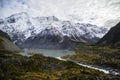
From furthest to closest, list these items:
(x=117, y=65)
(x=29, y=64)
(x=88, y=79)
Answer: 1. (x=117, y=65)
2. (x=29, y=64)
3. (x=88, y=79)

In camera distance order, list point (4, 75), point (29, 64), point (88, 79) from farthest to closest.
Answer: point (29, 64), point (88, 79), point (4, 75)

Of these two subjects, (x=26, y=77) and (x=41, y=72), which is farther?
(x=41, y=72)

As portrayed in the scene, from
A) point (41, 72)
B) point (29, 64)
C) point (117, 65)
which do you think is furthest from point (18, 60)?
point (117, 65)

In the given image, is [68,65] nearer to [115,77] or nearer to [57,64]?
[57,64]

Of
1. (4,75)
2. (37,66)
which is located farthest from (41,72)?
(4,75)

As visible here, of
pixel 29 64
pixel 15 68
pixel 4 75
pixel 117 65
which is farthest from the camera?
pixel 117 65

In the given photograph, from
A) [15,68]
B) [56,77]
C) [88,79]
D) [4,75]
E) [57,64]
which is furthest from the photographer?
[57,64]

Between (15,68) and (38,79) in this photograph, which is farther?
(15,68)

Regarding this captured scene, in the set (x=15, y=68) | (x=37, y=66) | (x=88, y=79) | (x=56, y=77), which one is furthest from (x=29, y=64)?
(x=88, y=79)

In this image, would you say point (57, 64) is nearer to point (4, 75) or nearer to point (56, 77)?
point (56, 77)
